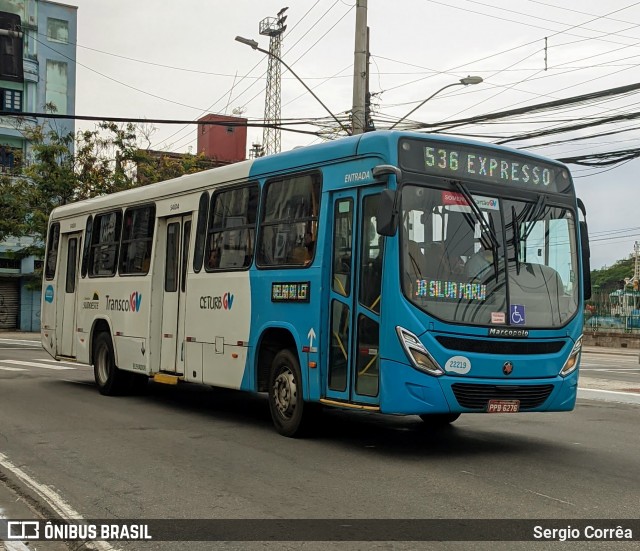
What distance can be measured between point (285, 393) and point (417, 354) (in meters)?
2.13

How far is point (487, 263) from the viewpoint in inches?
348

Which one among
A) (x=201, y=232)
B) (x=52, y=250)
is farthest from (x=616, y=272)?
(x=201, y=232)

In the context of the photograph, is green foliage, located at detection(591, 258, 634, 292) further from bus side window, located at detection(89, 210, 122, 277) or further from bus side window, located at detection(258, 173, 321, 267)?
bus side window, located at detection(258, 173, 321, 267)

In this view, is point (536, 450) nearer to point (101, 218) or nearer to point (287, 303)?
point (287, 303)

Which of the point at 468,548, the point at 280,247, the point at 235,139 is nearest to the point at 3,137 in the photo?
the point at 235,139

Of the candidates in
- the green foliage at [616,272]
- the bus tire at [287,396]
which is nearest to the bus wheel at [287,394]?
the bus tire at [287,396]

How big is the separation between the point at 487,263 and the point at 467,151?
1.22 metres

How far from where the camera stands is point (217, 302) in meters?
11.3

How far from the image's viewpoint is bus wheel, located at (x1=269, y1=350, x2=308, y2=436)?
31.5 ft

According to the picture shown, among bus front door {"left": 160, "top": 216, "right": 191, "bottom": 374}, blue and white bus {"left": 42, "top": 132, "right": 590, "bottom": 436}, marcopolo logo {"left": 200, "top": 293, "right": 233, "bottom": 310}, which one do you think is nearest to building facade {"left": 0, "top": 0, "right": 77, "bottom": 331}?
bus front door {"left": 160, "top": 216, "right": 191, "bottom": 374}

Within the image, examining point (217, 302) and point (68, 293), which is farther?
point (68, 293)

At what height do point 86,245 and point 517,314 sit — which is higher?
point 86,245

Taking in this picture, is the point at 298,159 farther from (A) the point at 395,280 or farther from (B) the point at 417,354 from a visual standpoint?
(B) the point at 417,354

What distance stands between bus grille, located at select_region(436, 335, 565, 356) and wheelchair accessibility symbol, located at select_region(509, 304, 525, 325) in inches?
8.0
